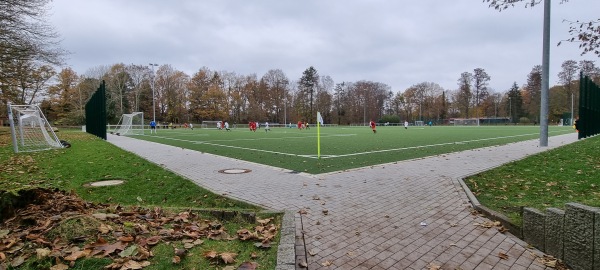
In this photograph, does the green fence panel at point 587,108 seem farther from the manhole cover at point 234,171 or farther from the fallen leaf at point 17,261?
the fallen leaf at point 17,261

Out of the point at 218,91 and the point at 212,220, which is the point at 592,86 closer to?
the point at 212,220

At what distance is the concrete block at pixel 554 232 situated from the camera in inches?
133

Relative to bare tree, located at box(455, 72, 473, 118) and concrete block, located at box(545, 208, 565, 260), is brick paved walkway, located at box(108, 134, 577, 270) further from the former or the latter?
bare tree, located at box(455, 72, 473, 118)

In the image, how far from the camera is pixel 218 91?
76.4 metres

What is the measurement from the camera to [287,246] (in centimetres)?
339

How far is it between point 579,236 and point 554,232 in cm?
34

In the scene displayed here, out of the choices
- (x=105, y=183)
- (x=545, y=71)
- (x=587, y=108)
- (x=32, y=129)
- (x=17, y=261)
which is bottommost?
(x=105, y=183)

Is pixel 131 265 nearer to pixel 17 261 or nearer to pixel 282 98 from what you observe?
pixel 17 261

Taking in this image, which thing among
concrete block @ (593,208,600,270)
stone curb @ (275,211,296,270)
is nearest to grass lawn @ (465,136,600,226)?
concrete block @ (593,208,600,270)

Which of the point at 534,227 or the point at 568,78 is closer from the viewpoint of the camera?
the point at 534,227

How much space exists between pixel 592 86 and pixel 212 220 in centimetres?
2559

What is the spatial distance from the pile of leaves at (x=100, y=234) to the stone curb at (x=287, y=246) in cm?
16

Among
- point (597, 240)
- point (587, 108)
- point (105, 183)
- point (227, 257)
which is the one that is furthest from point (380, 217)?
point (587, 108)

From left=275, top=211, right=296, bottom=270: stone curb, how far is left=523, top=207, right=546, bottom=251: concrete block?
285cm
